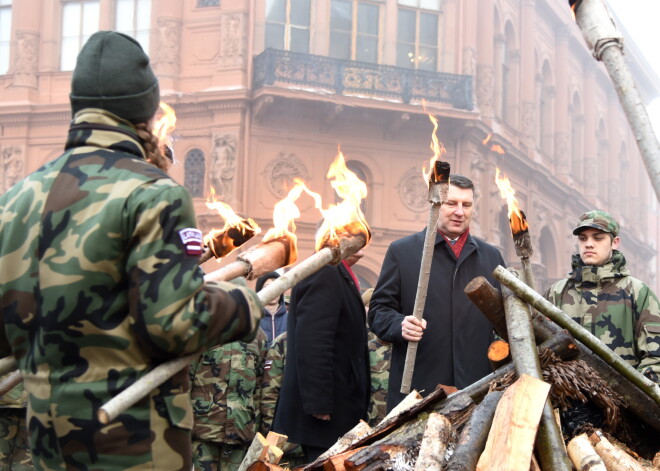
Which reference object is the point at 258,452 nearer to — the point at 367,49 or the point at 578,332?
the point at 578,332

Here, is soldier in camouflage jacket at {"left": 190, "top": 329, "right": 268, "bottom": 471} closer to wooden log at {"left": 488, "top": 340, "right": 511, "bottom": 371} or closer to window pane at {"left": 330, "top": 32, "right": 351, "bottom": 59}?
wooden log at {"left": 488, "top": 340, "right": 511, "bottom": 371}

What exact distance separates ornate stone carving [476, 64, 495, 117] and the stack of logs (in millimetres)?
20042

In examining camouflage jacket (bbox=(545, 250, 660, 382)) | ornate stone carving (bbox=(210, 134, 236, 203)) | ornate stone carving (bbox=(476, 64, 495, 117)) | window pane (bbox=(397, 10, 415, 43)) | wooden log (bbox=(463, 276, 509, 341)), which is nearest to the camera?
wooden log (bbox=(463, 276, 509, 341))

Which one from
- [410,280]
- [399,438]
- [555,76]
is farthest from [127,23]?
[399,438]

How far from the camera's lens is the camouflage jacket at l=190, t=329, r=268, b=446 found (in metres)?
6.79

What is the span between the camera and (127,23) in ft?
73.6

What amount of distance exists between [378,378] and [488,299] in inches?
102

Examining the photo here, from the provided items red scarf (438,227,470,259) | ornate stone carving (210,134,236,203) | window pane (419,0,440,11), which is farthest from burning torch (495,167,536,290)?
window pane (419,0,440,11)

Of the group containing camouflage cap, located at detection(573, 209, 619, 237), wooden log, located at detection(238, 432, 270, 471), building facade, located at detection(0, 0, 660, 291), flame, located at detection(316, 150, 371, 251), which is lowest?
wooden log, located at detection(238, 432, 270, 471)

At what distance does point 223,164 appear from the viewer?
2073 centimetres

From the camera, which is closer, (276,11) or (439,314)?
(439,314)

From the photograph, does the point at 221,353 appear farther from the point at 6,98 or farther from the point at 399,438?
the point at 6,98

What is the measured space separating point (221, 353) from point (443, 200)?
9.16 feet

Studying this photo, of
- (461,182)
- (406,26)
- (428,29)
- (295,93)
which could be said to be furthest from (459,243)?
(428,29)
